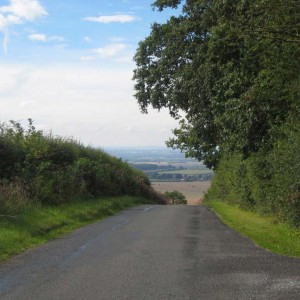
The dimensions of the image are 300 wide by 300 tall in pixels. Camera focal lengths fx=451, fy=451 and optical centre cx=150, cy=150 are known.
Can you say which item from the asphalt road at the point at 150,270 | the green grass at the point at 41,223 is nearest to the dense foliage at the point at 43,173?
the green grass at the point at 41,223

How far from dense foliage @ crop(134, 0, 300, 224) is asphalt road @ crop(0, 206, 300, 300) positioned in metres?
3.52

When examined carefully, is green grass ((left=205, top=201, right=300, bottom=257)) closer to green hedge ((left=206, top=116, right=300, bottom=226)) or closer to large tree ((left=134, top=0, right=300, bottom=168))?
green hedge ((left=206, top=116, right=300, bottom=226))

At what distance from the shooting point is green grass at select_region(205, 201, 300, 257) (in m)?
10.7

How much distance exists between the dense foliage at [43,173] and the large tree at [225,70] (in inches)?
248

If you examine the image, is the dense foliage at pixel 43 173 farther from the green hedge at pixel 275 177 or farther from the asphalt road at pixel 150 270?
the green hedge at pixel 275 177

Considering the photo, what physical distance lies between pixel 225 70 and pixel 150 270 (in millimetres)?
12795

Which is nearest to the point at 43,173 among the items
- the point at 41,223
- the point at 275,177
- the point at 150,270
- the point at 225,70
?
the point at 41,223

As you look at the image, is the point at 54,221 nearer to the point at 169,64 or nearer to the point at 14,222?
the point at 14,222

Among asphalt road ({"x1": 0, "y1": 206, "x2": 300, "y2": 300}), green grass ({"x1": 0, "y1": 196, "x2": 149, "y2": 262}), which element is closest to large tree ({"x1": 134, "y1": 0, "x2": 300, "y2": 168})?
asphalt road ({"x1": 0, "y1": 206, "x2": 300, "y2": 300})

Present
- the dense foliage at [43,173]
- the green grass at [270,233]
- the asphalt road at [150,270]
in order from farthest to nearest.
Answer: the dense foliage at [43,173] → the green grass at [270,233] → the asphalt road at [150,270]

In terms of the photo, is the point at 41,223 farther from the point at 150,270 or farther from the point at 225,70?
the point at 225,70

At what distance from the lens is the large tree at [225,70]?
42.5ft

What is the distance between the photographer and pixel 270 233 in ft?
43.8

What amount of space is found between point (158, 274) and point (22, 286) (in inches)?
Result: 94.2
